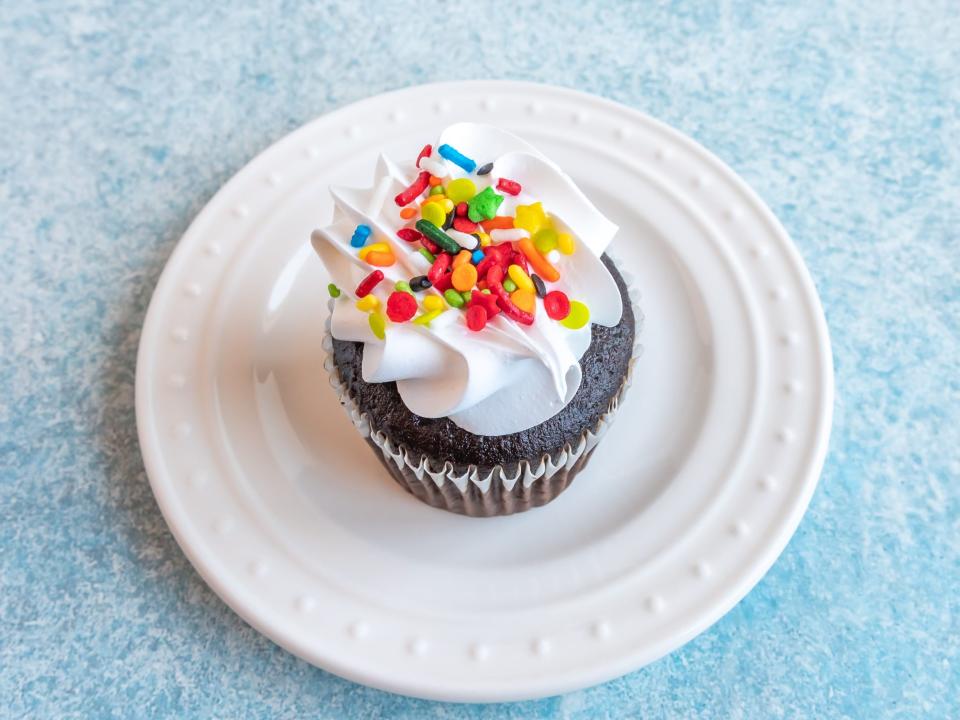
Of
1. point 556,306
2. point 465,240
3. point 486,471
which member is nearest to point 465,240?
A: point 465,240

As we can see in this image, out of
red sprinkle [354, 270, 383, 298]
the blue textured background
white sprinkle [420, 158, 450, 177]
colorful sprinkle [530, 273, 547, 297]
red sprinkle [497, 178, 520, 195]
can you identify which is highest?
red sprinkle [497, 178, 520, 195]

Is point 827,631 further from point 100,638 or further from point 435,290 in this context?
point 100,638

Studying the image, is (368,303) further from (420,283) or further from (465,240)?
(465,240)

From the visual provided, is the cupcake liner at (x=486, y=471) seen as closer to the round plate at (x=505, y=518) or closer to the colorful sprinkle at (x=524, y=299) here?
the round plate at (x=505, y=518)

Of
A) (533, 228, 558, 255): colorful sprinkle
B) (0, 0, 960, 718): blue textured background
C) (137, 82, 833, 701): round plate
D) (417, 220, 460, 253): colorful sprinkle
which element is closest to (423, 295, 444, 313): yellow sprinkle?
(417, 220, 460, 253): colorful sprinkle

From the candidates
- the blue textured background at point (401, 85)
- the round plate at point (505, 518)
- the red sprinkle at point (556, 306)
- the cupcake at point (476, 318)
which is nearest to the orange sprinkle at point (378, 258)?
the cupcake at point (476, 318)

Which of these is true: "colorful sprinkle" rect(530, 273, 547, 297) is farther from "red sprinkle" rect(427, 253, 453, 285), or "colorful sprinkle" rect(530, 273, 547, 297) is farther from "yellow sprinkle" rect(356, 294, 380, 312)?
"yellow sprinkle" rect(356, 294, 380, 312)
